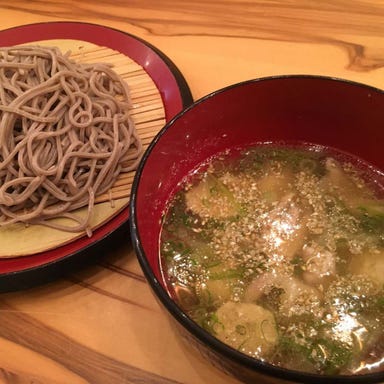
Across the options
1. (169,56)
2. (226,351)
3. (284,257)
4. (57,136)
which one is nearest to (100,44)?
(169,56)

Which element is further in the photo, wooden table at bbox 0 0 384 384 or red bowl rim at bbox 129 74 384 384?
wooden table at bbox 0 0 384 384

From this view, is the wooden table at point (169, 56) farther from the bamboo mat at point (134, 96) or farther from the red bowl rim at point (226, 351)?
the red bowl rim at point (226, 351)

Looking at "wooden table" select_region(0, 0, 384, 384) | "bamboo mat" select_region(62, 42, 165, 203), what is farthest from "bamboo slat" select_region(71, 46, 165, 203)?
"wooden table" select_region(0, 0, 384, 384)

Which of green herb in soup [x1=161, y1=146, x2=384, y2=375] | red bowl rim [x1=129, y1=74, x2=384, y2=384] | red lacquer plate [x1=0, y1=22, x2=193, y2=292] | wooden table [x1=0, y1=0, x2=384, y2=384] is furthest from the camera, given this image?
red lacquer plate [x1=0, y1=22, x2=193, y2=292]

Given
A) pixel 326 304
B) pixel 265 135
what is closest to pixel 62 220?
pixel 265 135

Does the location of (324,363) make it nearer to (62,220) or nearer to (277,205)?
(277,205)

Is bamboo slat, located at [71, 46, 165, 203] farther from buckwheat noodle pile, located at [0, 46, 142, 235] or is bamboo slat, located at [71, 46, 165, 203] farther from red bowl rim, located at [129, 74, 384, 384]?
red bowl rim, located at [129, 74, 384, 384]

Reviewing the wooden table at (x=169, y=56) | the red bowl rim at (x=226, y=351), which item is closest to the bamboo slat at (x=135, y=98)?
the wooden table at (x=169, y=56)
